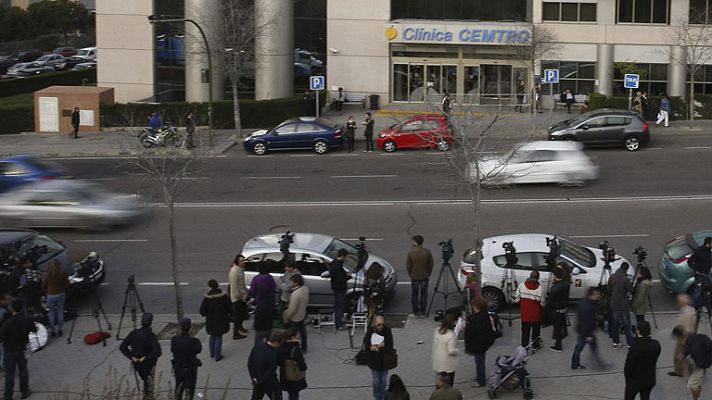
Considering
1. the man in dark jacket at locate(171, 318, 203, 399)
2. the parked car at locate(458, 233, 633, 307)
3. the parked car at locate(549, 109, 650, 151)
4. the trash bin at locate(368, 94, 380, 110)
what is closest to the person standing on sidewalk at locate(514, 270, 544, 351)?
the parked car at locate(458, 233, 633, 307)

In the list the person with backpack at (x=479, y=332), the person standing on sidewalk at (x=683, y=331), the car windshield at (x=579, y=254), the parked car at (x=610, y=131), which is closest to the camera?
the person standing on sidewalk at (x=683, y=331)

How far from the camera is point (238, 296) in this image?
15867 mm

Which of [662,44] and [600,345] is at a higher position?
[662,44]

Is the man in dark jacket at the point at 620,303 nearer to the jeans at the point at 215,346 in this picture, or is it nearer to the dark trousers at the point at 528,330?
the dark trousers at the point at 528,330

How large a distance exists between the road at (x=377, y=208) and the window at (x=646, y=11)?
12352mm

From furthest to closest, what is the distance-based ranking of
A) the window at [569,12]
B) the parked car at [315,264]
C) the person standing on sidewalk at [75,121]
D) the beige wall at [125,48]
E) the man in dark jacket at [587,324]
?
the beige wall at [125,48] → the window at [569,12] → the person standing on sidewalk at [75,121] → the parked car at [315,264] → the man in dark jacket at [587,324]

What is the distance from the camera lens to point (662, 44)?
44.7 meters

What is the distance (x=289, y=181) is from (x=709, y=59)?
21.7 m

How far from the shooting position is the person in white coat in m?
12.7

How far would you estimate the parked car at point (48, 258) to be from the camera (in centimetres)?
1762

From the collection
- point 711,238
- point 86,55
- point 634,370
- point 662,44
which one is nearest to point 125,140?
point 662,44

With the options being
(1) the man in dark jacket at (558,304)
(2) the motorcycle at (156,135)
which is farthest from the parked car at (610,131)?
(1) the man in dark jacket at (558,304)

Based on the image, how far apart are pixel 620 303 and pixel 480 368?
2.66 m

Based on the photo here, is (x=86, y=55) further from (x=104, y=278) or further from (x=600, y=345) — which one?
(x=600, y=345)
